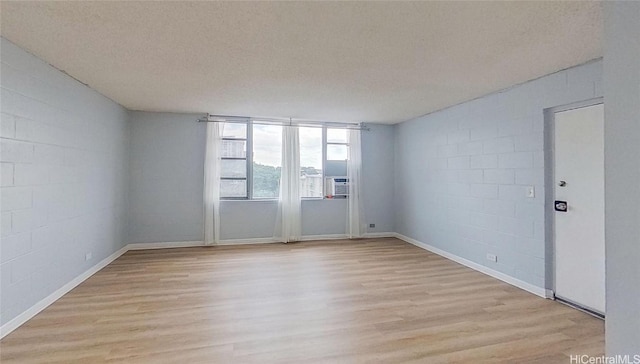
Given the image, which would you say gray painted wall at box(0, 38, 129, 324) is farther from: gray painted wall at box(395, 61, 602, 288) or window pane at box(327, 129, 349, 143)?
gray painted wall at box(395, 61, 602, 288)

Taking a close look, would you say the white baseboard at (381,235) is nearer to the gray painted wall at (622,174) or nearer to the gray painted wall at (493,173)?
the gray painted wall at (493,173)

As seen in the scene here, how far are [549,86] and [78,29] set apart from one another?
4574mm

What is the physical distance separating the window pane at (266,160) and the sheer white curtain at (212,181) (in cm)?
71

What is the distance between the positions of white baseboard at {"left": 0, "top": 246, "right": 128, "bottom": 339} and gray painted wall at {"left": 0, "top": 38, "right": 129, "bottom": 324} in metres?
0.05

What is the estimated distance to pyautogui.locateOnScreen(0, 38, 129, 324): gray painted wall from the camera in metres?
2.44

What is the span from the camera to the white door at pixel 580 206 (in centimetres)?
281

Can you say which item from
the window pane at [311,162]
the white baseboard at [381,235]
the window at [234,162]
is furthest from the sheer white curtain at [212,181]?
the white baseboard at [381,235]

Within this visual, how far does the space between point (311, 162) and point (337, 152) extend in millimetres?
629

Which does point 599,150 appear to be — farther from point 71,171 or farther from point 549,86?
point 71,171

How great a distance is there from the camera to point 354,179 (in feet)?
20.1

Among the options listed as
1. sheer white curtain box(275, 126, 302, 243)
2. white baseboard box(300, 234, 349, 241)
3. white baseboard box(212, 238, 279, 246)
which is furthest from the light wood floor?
white baseboard box(300, 234, 349, 241)

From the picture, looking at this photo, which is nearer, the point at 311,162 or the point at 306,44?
the point at 306,44

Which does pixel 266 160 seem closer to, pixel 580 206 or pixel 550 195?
pixel 550 195

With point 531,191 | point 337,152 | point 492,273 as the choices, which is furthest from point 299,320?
point 337,152
